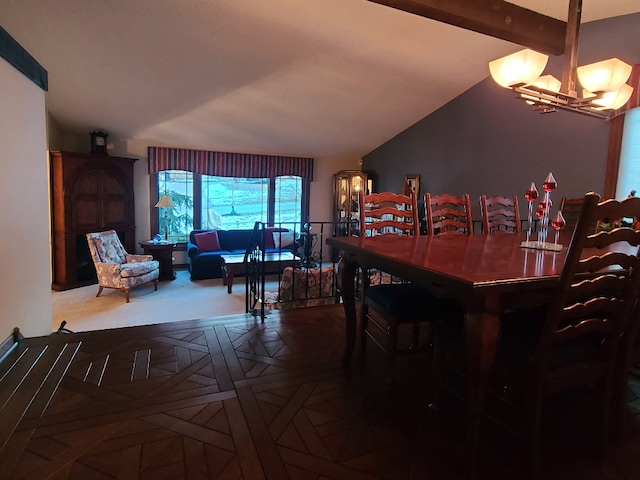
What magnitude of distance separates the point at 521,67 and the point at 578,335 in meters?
1.75

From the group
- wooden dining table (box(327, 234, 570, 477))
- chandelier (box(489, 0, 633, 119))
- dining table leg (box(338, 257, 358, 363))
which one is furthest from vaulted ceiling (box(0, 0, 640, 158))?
wooden dining table (box(327, 234, 570, 477))

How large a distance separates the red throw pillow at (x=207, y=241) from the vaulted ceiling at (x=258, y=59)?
1.78 metres

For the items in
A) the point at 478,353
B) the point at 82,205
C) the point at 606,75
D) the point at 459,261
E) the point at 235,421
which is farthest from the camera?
the point at 82,205

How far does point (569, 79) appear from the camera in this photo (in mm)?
2584

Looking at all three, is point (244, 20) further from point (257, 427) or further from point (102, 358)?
point (257, 427)

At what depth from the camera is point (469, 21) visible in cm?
309

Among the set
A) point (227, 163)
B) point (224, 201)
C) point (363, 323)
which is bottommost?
point (363, 323)

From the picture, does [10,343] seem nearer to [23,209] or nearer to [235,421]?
[23,209]

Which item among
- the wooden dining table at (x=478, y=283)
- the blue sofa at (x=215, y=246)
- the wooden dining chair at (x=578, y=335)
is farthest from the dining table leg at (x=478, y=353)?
the blue sofa at (x=215, y=246)

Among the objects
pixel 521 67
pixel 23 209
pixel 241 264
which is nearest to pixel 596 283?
pixel 521 67

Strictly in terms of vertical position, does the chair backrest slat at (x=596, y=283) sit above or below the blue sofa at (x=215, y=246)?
above

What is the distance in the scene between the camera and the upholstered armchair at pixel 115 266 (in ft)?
16.6

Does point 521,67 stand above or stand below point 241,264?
above

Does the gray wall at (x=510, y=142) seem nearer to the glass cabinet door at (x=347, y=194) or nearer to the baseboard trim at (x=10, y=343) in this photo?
the glass cabinet door at (x=347, y=194)
